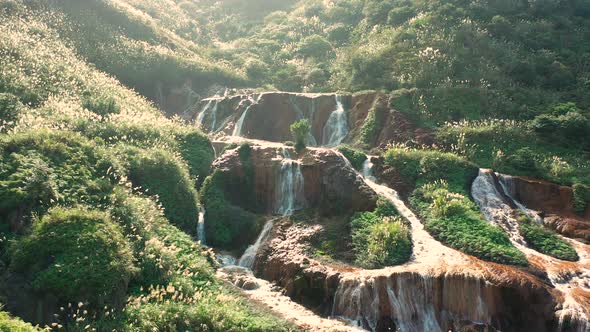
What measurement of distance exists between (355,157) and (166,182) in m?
9.47

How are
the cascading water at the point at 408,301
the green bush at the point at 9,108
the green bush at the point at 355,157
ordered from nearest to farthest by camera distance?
the cascading water at the point at 408,301
the green bush at the point at 9,108
the green bush at the point at 355,157

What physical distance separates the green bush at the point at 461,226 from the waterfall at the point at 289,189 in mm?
5100

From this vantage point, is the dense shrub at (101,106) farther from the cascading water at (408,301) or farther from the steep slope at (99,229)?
the cascading water at (408,301)

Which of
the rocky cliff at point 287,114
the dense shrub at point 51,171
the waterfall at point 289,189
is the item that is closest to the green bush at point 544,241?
the waterfall at point 289,189

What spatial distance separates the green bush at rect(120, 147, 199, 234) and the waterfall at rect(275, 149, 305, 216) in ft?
12.8

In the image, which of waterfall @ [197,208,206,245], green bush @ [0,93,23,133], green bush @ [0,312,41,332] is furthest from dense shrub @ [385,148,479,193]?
green bush @ [0,93,23,133]

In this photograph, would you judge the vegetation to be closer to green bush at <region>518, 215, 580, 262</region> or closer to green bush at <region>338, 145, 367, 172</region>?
green bush at <region>338, 145, 367, 172</region>

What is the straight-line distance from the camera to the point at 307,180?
1934 cm

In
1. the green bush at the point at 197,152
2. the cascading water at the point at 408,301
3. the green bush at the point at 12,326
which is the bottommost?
the green bush at the point at 12,326

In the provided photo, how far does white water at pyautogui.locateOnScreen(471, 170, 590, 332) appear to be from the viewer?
40.1ft

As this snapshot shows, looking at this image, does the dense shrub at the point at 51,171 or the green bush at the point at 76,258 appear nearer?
the green bush at the point at 76,258

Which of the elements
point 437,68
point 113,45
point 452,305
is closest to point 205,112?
point 113,45

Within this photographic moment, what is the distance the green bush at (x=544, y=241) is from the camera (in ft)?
Result: 50.6

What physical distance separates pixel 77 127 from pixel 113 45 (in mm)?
19448
